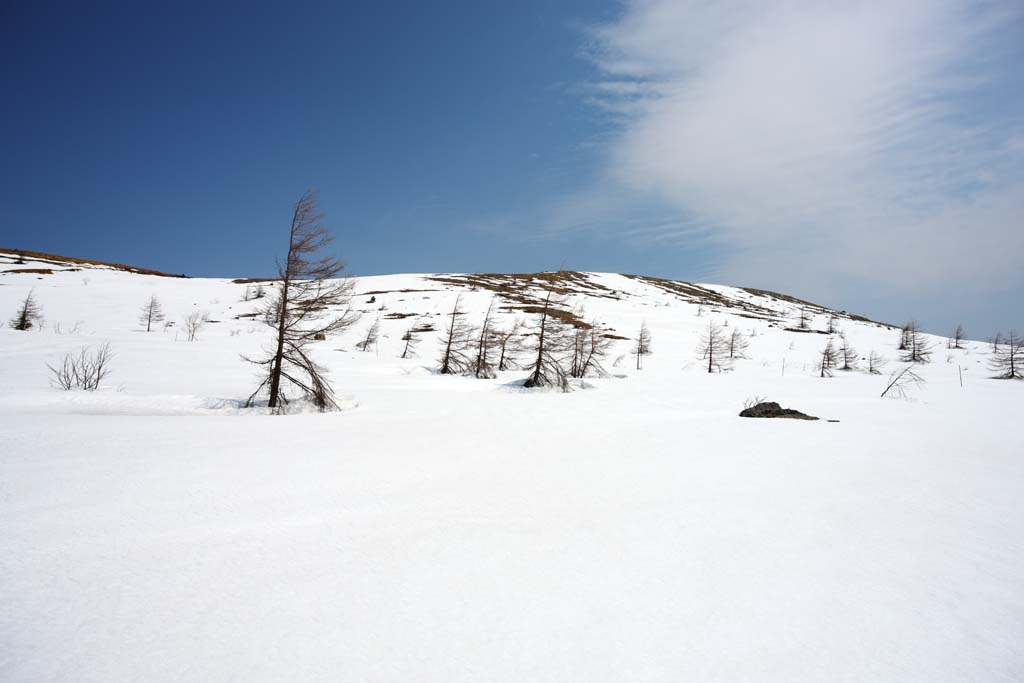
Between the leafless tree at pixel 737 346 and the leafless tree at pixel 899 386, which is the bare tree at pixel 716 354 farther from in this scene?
the leafless tree at pixel 899 386

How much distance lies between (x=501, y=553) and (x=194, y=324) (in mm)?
31244

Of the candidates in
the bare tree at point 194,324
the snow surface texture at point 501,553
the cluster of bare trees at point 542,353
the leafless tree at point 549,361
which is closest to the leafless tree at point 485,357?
the cluster of bare trees at point 542,353

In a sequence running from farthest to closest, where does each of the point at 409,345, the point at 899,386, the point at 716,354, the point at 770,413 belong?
the point at 716,354
the point at 409,345
the point at 899,386
the point at 770,413

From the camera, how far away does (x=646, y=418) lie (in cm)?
867

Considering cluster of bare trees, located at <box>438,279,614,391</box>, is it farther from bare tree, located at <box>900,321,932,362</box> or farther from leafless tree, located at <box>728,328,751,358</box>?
bare tree, located at <box>900,321,932,362</box>

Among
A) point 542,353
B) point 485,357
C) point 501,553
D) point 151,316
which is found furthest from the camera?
point 151,316

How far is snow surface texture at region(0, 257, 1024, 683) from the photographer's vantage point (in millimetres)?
1935

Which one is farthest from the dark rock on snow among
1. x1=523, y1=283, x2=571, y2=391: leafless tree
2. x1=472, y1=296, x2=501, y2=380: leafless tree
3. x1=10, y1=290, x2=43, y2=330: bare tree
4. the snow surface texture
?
x1=10, y1=290, x2=43, y2=330: bare tree

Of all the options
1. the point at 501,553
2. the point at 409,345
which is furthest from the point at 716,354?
the point at 501,553

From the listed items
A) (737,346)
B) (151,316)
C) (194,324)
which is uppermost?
(737,346)

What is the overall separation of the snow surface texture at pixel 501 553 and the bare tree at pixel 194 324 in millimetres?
A: 21736

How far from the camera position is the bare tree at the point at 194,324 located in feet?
84.1

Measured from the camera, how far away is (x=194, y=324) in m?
26.7

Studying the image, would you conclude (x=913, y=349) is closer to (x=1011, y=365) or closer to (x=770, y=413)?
(x=1011, y=365)
